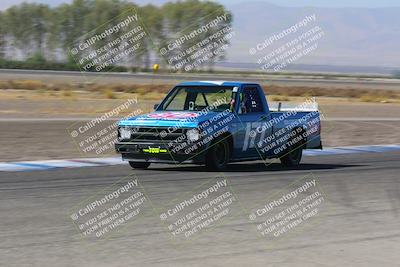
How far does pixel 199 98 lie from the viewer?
49.3ft

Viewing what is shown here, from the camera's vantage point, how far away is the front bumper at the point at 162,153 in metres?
14.0

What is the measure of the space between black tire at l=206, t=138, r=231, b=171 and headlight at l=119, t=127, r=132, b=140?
137 cm

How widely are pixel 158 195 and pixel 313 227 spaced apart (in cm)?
277

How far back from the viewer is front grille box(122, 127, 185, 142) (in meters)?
13.9

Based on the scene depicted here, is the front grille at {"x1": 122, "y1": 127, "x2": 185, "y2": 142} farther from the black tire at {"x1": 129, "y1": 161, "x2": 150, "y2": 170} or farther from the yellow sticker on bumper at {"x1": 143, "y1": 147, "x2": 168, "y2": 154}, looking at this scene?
the black tire at {"x1": 129, "y1": 161, "x2": 150, "y2": 170}

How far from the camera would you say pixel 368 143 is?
78.2ft

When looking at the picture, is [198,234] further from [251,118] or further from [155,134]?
[251,118]

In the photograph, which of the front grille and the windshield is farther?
the windshield

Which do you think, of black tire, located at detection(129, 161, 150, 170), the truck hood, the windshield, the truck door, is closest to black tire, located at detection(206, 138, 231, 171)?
the truck door

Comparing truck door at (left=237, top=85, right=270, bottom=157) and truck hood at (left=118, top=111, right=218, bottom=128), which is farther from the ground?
truck hood at (left=118, top=111, right=218, bottom=128)

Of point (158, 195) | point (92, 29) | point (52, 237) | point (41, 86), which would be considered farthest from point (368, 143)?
point (92, 29)

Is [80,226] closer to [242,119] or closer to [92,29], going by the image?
[242,119]

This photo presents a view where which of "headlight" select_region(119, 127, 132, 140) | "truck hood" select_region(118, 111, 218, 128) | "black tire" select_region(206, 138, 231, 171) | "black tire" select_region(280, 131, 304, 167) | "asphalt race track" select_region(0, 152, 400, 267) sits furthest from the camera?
"black tire" select_region(280, 131, 304, 167)

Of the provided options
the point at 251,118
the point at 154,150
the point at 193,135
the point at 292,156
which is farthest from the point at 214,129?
the point at 292,156
